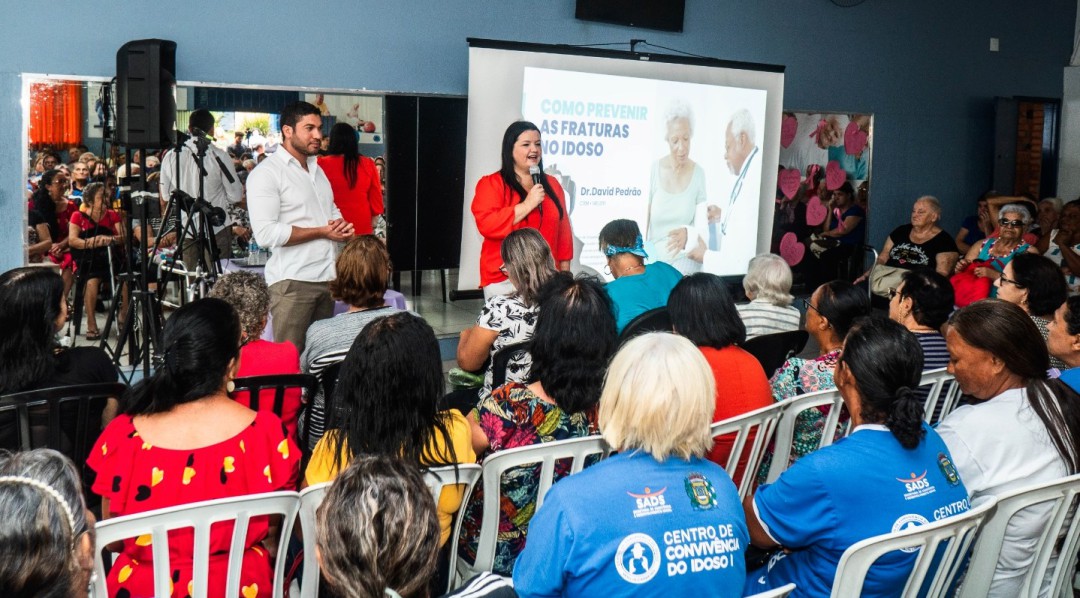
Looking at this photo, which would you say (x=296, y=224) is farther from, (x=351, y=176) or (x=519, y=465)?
(x=519, y=465)

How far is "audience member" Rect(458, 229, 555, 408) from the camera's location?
3.49 metres

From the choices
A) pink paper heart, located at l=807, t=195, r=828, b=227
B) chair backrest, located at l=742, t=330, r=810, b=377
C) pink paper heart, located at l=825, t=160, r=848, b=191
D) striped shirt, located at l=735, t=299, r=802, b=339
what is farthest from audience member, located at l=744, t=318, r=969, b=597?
pink paper heart, located at l=825, t=160, r=848, b=191

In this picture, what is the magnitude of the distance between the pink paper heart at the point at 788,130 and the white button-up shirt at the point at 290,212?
3.94 meters

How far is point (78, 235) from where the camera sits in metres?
4.82

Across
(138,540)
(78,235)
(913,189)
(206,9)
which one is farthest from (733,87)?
(138,540)

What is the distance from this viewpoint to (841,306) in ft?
10.7

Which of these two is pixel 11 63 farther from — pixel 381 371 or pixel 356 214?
pixel 381 371

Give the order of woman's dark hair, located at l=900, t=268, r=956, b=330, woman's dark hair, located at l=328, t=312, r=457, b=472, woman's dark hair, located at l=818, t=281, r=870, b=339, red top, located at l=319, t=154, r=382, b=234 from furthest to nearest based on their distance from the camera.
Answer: red top, located at l=319, t=154, r=382, b=234 < woman's dark hair, located at l=900, t=268, r=956, b=330 < woman's dark hair, located at l=818, t=281, r=870, b=339 < woman's dark hair, located at l=328, t=312, r=457, b=472

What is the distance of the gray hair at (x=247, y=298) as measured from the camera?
304 cm

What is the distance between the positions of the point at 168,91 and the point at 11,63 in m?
0.77

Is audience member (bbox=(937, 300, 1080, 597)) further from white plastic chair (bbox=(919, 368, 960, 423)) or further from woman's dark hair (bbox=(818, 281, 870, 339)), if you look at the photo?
woman's dark hair (bbox=(818, 281, 870, 339))

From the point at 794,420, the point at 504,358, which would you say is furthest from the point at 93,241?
the point at 794,420

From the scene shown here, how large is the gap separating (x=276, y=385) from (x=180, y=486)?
2.38 ft

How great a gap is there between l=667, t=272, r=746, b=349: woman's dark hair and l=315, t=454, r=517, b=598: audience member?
5.69 ft
